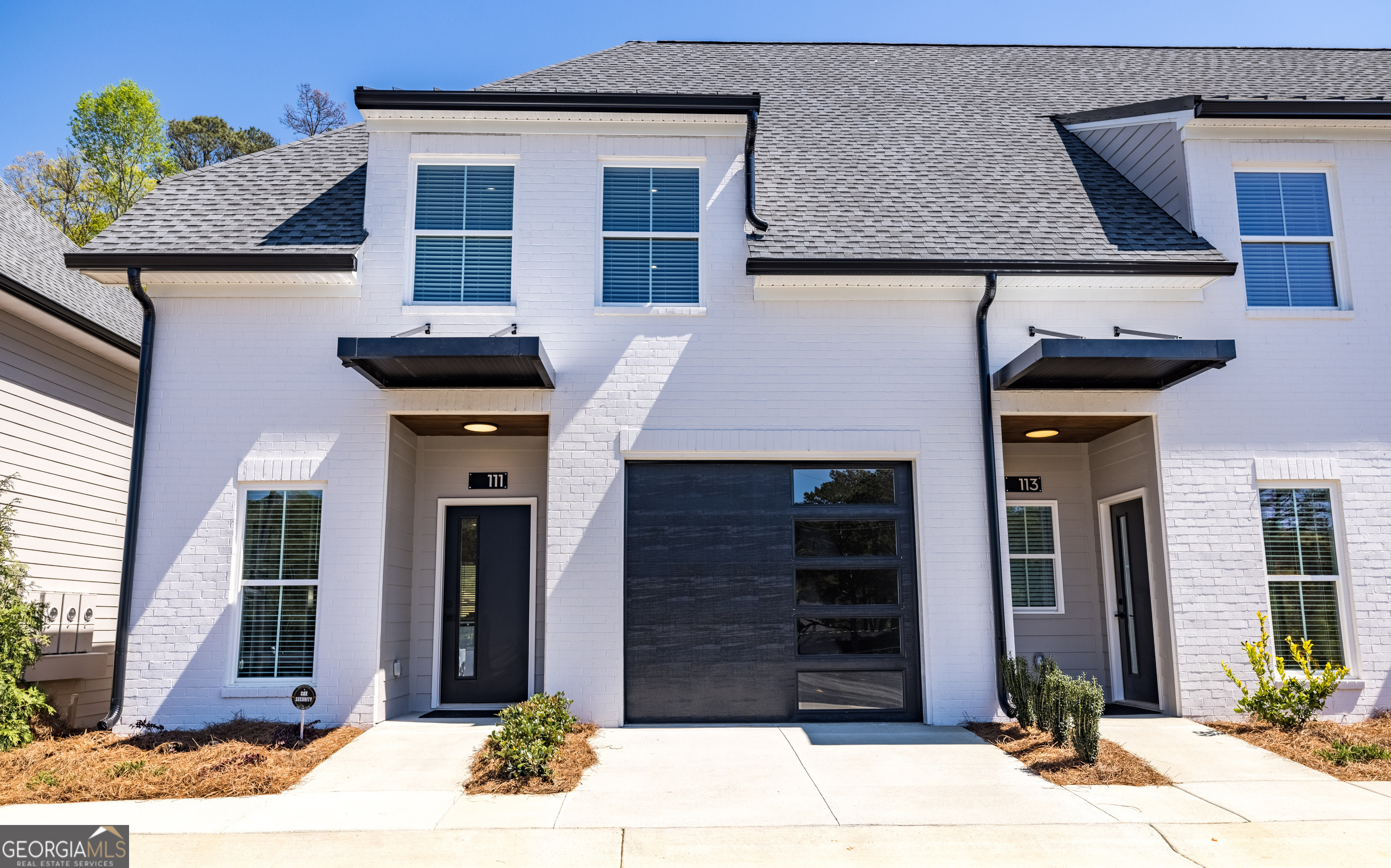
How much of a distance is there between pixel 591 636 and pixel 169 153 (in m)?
34.3

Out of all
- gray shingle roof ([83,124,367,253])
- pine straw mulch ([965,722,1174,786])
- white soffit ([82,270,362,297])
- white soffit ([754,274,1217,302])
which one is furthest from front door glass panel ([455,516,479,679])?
pine straw mulch ([965,722,1174,786])

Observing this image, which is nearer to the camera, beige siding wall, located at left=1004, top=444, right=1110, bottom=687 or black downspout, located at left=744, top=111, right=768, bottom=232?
black downspout, located at left=744, top=111, right=768, bottom=232

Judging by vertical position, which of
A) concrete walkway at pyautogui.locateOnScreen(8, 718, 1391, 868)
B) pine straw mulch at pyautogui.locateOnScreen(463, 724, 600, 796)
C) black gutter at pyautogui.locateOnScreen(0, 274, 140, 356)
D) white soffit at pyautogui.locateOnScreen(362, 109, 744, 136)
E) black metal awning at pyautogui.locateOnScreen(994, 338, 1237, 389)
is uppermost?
white soffit at pyautogui.locateOnScreen(362, 109, 744, 136)

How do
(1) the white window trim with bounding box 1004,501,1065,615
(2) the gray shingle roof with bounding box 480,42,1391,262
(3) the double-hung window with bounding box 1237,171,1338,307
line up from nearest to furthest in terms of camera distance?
1. (2) the gray shingle roof with bounding box 480,42,1391,262
2. (3) the double-hung window with bounding box 1237,171,1338,307
3. (1) the white window trim with bounding box 1004,501,1065,615

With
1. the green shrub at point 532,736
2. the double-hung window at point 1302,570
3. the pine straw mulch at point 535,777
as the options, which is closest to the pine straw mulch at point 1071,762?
the double-hung window at point 1302,570

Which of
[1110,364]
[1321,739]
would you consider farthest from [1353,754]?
[1110,364]

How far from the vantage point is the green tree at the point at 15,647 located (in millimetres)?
7984

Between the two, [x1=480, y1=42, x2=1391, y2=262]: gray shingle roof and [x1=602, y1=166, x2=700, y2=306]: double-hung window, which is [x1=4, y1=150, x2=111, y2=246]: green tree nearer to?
[x1=480, y1=42, x2=1391, y2=262]: gray shingle roof

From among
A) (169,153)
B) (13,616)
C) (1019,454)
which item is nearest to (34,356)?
(13,616)

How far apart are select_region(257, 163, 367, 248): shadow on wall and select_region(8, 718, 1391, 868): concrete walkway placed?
16.4 feet

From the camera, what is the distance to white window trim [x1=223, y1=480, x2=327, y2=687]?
29.0 ft

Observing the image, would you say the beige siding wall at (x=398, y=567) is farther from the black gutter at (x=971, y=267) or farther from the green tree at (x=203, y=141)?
the green tree at (x=203, y=141)

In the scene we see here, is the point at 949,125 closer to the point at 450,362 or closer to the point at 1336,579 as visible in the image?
the point at 1336,579

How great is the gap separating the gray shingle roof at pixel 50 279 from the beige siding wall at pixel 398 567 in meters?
4.06
